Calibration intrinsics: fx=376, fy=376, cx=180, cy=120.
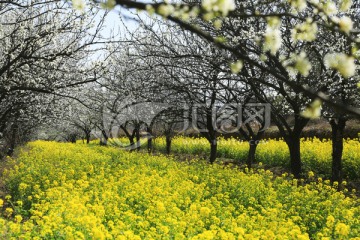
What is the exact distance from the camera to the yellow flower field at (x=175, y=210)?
5266 millimetres

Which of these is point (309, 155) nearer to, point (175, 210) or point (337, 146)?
point (337, 146)

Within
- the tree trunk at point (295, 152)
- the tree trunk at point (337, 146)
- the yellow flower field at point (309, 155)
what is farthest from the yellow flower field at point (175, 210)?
the yellow flower field at point (309, 155)

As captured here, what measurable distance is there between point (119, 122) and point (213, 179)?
15668mm

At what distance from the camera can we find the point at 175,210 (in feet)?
21.0

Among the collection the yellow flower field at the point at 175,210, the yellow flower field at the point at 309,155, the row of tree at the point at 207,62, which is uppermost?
the row of tree at the point at 207,62

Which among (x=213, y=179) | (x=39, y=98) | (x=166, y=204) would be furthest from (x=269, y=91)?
(x=39, y=98)

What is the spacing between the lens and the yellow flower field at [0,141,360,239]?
5.27 metres

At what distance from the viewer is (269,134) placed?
2644cm

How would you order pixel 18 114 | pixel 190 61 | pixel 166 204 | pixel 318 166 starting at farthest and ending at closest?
pixel 18 114 → pixel 318 166 → pixel 190 61 → pixel 166 204

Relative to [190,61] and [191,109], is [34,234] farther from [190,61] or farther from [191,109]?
[191,109]

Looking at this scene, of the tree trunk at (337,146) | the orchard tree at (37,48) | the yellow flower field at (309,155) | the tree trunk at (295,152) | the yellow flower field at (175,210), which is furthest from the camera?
the yellow flower field at (309,155)

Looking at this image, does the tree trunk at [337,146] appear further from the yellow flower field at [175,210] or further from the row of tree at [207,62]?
the yellow flower field at [175,210]

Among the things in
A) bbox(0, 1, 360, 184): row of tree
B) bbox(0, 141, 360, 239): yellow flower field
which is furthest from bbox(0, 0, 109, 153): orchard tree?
bbox(0, 141, 360, 239): yellow flower field

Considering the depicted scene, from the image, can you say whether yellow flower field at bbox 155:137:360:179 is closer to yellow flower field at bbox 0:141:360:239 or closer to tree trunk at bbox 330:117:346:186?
tree trunk at bbox 330:117:346:186
